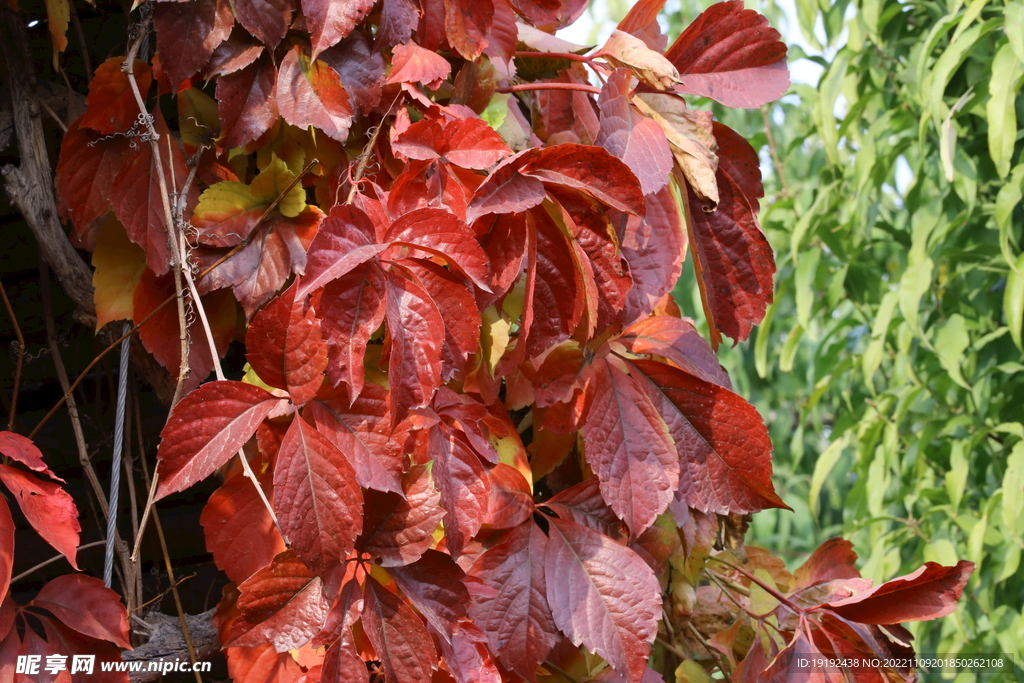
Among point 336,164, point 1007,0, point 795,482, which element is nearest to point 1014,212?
point 1007,0

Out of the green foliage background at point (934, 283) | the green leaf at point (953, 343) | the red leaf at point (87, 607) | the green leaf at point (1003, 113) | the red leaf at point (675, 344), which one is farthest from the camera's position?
the green leaf at point (953, 343)

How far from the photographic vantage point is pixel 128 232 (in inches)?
24.3

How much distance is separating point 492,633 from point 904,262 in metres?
1.83

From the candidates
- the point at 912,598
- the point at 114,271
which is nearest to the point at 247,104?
the point at 114,271

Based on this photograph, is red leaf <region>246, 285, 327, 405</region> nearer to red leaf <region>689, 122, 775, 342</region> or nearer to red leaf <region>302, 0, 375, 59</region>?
red leaf <region>302, 0, 375, 59</region>

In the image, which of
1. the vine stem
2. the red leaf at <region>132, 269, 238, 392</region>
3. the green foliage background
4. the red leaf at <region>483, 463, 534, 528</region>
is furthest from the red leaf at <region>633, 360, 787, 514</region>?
the green foliage background

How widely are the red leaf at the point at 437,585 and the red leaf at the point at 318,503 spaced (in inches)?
2.2

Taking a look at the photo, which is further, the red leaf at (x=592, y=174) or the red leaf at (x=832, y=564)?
the red leaf at (x=832, y=564)

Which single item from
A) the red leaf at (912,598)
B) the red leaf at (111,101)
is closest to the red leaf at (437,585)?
the red leaf at (912,598)

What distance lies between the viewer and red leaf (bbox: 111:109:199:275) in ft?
2.04

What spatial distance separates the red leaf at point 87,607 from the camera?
546mm

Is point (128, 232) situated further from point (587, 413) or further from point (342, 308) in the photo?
point (587, 413)

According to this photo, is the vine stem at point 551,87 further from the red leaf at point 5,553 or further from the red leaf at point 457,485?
the red leaf at point 5,553

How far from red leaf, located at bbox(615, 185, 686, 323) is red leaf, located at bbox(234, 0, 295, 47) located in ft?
1.00
